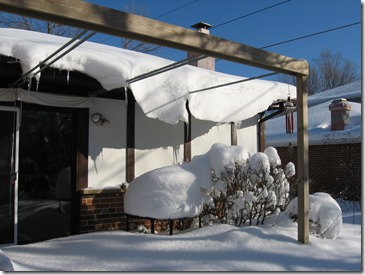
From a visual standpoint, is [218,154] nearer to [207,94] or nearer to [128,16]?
[207,94]

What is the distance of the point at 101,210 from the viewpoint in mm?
6387

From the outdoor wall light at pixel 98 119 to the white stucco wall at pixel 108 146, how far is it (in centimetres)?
6

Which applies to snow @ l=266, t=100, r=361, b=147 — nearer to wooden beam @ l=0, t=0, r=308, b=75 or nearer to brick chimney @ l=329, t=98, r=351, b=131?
brick chimney @ l=329, t=98, r=351, b=131

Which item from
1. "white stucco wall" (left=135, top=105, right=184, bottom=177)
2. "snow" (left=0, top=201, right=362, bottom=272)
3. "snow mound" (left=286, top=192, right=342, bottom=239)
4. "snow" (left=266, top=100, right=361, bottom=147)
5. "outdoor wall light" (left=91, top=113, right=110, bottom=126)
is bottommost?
"snow" (left=0, top=201, right=362, bottom=272)

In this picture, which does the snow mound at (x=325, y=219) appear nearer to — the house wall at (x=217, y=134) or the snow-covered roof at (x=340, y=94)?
the house wall at (x=217, y=134)

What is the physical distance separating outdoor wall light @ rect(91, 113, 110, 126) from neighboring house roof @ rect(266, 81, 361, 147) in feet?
30.3

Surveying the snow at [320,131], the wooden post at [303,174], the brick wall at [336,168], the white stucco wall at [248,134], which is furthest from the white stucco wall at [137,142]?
the snow at [320,131]

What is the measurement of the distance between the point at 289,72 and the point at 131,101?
3024 mm

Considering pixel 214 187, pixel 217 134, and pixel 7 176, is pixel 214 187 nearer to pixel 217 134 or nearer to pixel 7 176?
pixel 217 134

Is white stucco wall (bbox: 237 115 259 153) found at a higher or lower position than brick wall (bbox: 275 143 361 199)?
higher

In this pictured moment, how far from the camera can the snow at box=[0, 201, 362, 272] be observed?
3.94m

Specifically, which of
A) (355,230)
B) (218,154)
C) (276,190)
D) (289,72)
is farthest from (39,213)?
(355,230)

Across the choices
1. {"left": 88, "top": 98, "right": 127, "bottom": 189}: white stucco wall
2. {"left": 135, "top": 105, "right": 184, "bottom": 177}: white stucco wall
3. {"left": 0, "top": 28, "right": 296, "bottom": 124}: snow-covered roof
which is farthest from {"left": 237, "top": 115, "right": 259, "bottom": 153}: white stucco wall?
{"left": 88, "top": 98, "right": 127, "bottom": 189}: white stucco wall

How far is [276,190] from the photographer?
624 centimetres
